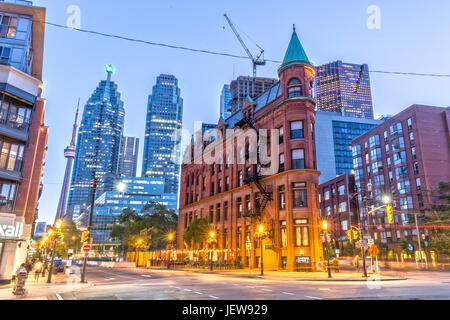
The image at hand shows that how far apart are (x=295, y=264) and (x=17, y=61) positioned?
34.5 meters

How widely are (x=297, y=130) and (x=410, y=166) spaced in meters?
51.3

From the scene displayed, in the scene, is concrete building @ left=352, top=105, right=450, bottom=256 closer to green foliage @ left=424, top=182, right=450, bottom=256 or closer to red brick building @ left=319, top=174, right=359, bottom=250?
green foliage @ left=424, top=182, right=450, bottom=256

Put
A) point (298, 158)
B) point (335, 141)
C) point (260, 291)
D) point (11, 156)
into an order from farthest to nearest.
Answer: point (335, 141) < point (298, 158) < point (11, 156) < point (260, 291)

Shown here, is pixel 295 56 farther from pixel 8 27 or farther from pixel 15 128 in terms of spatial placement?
pixel 15 128

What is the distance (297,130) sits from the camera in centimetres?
4250

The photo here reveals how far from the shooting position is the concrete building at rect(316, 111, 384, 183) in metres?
145

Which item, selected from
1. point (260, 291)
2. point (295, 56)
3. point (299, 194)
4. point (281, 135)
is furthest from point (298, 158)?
point (260, 291)

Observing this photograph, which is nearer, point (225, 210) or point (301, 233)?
point (301, 233)

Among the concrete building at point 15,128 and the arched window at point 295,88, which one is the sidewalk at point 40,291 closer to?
the concrete building at point 15,128

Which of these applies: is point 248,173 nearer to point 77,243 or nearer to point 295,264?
point 295,264

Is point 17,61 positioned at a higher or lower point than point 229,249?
higher

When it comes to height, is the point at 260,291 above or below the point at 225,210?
below
